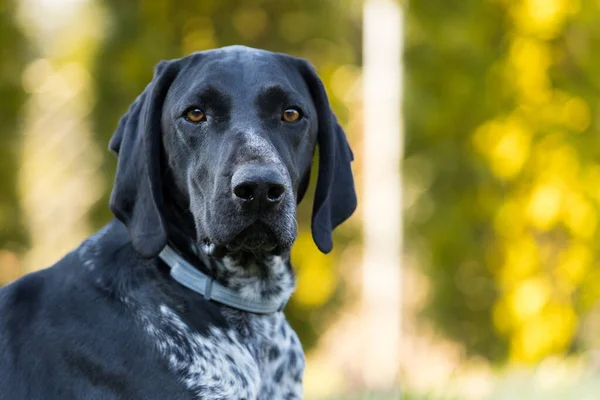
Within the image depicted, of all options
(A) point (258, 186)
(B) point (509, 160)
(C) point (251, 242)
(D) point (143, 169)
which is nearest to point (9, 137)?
(B) point (509, 160)

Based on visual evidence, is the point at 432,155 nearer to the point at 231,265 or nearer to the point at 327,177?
the point at 327,177

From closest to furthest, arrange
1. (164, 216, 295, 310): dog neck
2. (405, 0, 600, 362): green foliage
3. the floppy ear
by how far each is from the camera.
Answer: (164, 216, 295, 310): dog neck < the floppy ear < (405, 0, 600, 362): green foliage

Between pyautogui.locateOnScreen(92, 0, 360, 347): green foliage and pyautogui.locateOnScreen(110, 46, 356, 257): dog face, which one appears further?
pyautogui.locateOnScreen(92, 0, 360, 347): green foliage

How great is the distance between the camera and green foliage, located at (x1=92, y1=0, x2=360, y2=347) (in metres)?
8.30

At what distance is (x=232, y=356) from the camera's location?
309cm

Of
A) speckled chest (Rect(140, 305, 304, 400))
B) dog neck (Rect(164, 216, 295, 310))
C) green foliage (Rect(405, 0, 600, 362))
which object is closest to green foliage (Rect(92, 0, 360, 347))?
green foliage (Rect(405, 0, 600, 362))

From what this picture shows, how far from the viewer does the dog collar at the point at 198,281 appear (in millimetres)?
3121

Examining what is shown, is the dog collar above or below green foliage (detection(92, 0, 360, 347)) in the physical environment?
above

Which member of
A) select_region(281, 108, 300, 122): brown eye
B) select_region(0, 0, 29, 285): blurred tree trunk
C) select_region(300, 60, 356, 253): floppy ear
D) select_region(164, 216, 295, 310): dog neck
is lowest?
select_region(0, 0, 29, 285): blurred tree trunk

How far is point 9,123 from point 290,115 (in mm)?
6609

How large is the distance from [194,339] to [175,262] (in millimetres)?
279

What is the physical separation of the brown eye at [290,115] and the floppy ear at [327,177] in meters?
0.21

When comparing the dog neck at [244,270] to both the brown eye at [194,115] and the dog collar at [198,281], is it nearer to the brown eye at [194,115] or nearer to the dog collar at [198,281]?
the dog collar at [198,281]

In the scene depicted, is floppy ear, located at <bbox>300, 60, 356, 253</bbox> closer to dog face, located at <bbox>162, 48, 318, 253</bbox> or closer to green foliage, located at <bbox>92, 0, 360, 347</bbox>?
dog face, located at <bbox>162, 48, 318, 253</bbox>
